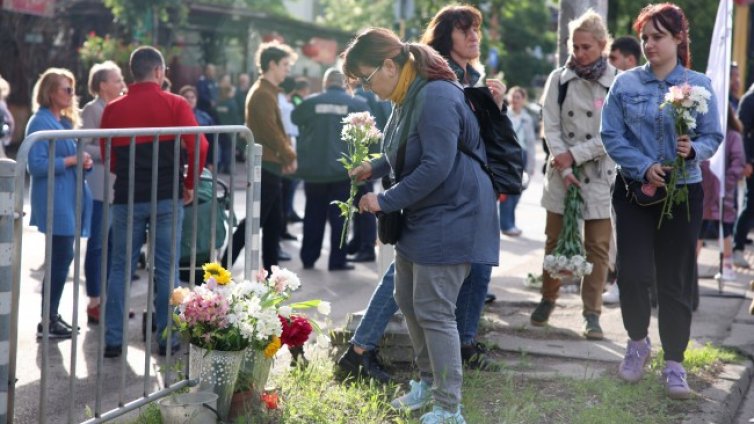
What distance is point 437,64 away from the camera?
4.66m

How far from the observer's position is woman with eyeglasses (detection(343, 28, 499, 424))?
454 centimetres

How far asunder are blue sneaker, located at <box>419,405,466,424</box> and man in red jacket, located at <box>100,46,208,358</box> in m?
1.91

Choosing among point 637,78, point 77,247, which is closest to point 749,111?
point 637,78

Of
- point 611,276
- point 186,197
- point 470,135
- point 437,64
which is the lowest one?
point 611,276

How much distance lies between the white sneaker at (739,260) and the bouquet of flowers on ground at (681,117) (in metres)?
5.61

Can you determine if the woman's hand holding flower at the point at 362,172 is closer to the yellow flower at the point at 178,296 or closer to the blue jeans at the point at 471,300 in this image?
the yellow flower at the point at 178,296

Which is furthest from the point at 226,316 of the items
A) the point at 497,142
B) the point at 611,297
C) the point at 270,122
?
the point at 270,122

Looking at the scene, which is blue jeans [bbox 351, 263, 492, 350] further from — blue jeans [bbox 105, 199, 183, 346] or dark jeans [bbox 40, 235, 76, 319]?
dark jeans [bbox 40, 235, 76, 319]

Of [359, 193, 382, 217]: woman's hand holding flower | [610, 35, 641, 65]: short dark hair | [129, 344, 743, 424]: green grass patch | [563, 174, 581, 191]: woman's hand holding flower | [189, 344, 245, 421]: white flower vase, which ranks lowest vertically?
[129, 344, 743, 424]: green grass patch

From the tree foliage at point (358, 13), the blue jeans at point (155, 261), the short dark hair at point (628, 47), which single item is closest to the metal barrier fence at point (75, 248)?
the blue jeans at point (155, 261)

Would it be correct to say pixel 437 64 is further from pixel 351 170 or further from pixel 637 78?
pixel 637 78

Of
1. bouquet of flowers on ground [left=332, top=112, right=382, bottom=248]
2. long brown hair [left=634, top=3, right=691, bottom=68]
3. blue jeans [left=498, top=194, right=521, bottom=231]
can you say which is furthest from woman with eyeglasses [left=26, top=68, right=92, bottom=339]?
blue jeans [left=498, top=194, right=521, bottom=231]

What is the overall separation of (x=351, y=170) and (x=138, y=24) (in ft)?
53.1

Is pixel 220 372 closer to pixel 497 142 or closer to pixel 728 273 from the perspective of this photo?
pixel 497 142
